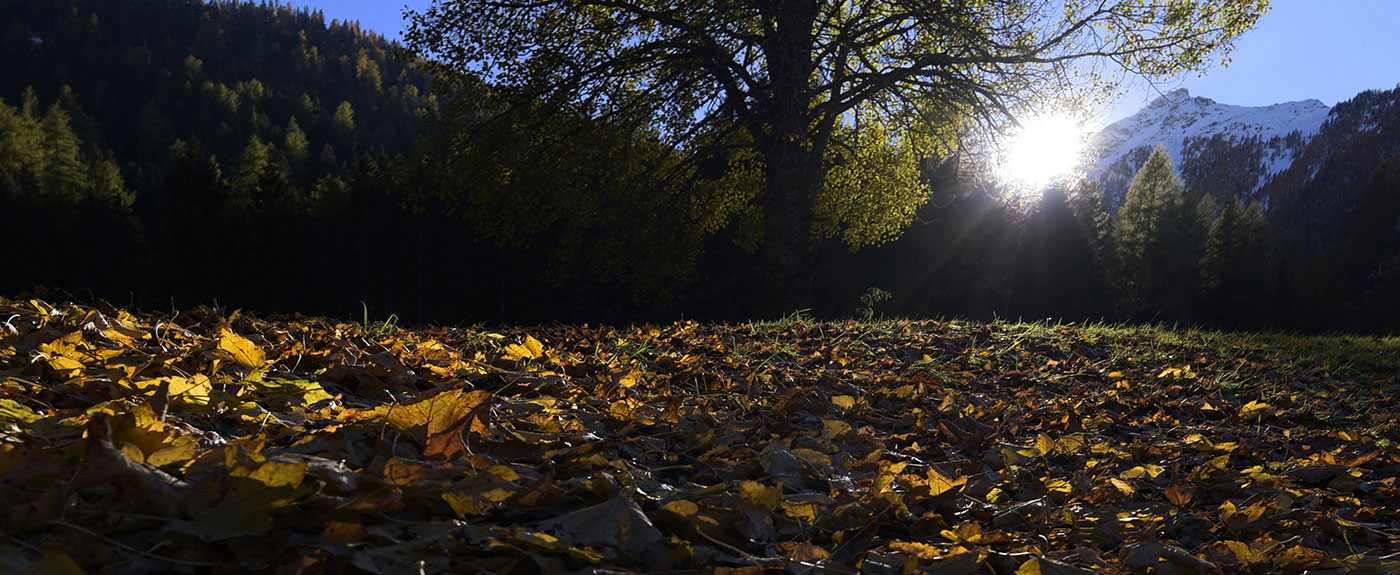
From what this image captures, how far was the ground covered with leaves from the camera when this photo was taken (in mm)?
838

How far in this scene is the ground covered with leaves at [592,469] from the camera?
84cm

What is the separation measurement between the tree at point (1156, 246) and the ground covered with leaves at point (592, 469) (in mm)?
27171

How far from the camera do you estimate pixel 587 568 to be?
35.1 inches

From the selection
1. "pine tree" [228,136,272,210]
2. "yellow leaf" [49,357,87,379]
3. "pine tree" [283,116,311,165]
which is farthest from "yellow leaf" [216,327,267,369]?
"pine tree" [283,116,311,165]

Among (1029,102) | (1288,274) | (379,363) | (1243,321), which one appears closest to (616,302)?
(1029,102)

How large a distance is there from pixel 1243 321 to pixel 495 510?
33141mm

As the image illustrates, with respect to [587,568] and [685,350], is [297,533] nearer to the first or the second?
[587,568]

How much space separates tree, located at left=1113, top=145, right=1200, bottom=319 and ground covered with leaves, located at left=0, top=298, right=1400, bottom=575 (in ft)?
89.1

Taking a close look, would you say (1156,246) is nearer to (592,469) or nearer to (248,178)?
(592,469)

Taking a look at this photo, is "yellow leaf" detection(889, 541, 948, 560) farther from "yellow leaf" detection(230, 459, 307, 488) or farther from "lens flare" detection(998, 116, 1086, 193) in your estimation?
"lens flare" detection(998, 116, 1086, 193)

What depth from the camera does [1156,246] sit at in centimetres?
2688

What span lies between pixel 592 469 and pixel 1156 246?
31.3 m

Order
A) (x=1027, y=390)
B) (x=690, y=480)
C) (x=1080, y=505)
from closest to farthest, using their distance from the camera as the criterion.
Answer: (x=690, y=480) < (x=1080, y=505) < (x=1027, y=390)

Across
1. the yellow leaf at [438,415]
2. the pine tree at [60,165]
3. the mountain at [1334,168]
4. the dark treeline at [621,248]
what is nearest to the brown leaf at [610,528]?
the yellow leaf at [438,415]
